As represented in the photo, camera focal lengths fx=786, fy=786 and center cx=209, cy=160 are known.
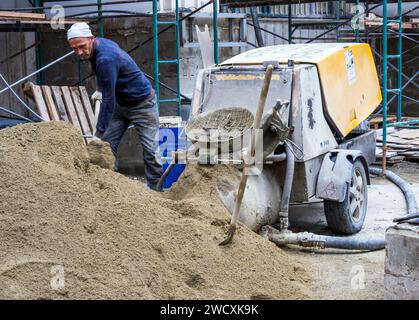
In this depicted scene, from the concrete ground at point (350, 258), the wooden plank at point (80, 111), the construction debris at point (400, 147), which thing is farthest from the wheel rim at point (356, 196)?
the wooden plank at point (80, 111)

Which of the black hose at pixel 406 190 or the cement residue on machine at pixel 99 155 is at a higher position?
the cement residue on machine at pixel 99 155

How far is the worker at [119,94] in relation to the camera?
24.0ft

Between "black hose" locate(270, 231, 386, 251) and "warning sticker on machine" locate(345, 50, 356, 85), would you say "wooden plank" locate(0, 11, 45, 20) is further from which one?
"black hose" locate(270, 231, 386, 251)

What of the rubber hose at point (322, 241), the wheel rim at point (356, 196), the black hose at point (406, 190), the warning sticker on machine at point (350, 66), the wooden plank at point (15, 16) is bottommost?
the black hose at point (406, 190)

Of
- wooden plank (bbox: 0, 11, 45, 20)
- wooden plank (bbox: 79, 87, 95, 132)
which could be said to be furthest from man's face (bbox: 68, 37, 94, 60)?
wooden plank (bbox: 79, 87, 95, 132)

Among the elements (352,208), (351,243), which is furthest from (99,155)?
(352,208)

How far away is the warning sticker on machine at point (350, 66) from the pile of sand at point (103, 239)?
8.22 ft

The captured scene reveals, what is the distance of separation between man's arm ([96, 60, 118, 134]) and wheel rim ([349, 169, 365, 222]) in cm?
238

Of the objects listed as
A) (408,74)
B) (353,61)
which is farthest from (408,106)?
(353,61)

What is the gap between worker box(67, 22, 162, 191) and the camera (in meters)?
7.32

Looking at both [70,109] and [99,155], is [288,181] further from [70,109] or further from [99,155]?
[70,109]

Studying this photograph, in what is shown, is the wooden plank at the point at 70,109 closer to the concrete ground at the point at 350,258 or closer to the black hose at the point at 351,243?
the concrete ground at the point at 350,258
